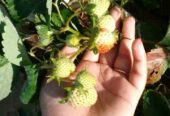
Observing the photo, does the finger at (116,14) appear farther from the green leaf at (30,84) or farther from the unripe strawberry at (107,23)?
the green leaf at (30,84)

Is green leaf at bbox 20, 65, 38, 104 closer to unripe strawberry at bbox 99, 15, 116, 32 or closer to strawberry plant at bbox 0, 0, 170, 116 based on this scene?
strawberry plant at bbox 0, 0, 170, 116

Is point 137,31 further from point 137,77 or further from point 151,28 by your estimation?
point 137,77

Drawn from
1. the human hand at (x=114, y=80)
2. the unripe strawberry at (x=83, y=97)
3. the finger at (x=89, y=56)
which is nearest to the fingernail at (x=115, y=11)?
the human hand at (x=114, y=80)

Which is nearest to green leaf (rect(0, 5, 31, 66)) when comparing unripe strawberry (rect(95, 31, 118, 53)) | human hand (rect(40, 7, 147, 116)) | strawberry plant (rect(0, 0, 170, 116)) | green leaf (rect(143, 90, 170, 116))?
strawberry plant (rect(0, 0, 170, 116))

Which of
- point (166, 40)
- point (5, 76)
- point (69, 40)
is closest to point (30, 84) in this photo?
point (5, 76)

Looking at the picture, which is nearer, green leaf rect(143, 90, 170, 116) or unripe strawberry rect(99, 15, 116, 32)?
unripe strawberry rect(99, 15, 116, 32)

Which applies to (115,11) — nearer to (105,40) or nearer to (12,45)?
(105,40)

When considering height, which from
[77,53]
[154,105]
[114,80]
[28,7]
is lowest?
[154,105]
